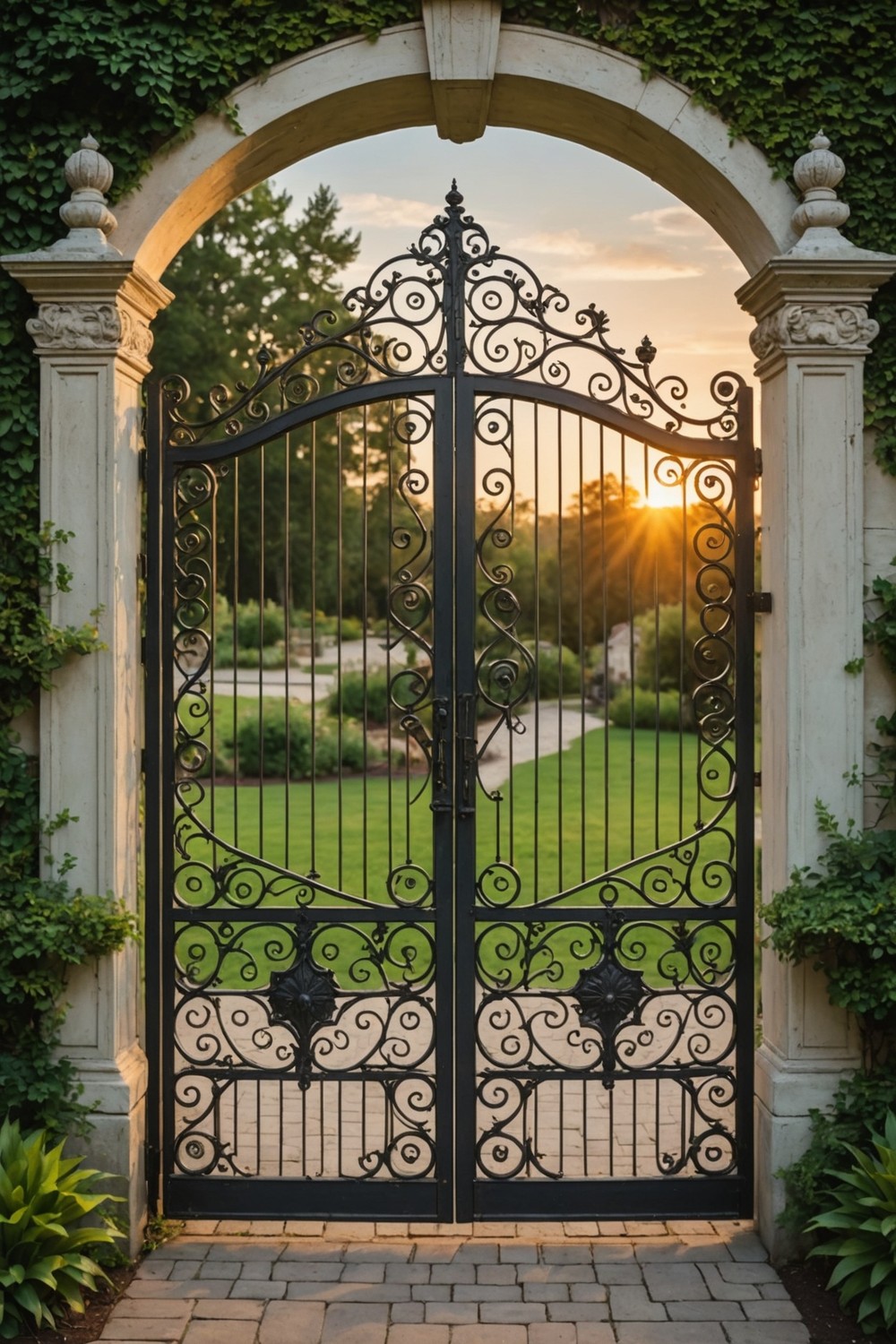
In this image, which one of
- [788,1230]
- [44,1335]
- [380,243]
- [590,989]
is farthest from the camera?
[380,243]

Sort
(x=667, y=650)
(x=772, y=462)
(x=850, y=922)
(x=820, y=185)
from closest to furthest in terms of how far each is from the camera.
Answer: (x=850, y=922), (x=820, y=185), (x=772, y=462), (x=667, y=650)

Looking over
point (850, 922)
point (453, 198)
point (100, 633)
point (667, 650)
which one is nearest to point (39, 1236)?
point (100, 633)

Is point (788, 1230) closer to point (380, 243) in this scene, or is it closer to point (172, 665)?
point (172, 665)

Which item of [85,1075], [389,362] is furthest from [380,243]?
[85,1075]

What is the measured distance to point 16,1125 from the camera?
4281mm

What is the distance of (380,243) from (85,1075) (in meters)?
23.1

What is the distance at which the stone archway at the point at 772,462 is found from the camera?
4.64m

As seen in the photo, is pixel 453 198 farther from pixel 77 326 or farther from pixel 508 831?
pixel 508 831

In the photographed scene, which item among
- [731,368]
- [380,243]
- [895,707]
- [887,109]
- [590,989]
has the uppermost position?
[380,243]

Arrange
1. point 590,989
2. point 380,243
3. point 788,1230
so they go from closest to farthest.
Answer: point 788,1230, point 590,989, point 380,243

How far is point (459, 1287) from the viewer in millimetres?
4371

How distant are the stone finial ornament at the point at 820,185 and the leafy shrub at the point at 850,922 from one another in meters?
2.19

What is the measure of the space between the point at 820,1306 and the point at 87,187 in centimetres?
481

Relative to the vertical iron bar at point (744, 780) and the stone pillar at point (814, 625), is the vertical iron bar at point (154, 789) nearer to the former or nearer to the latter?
the vertical iron bar at point (744, 780)
